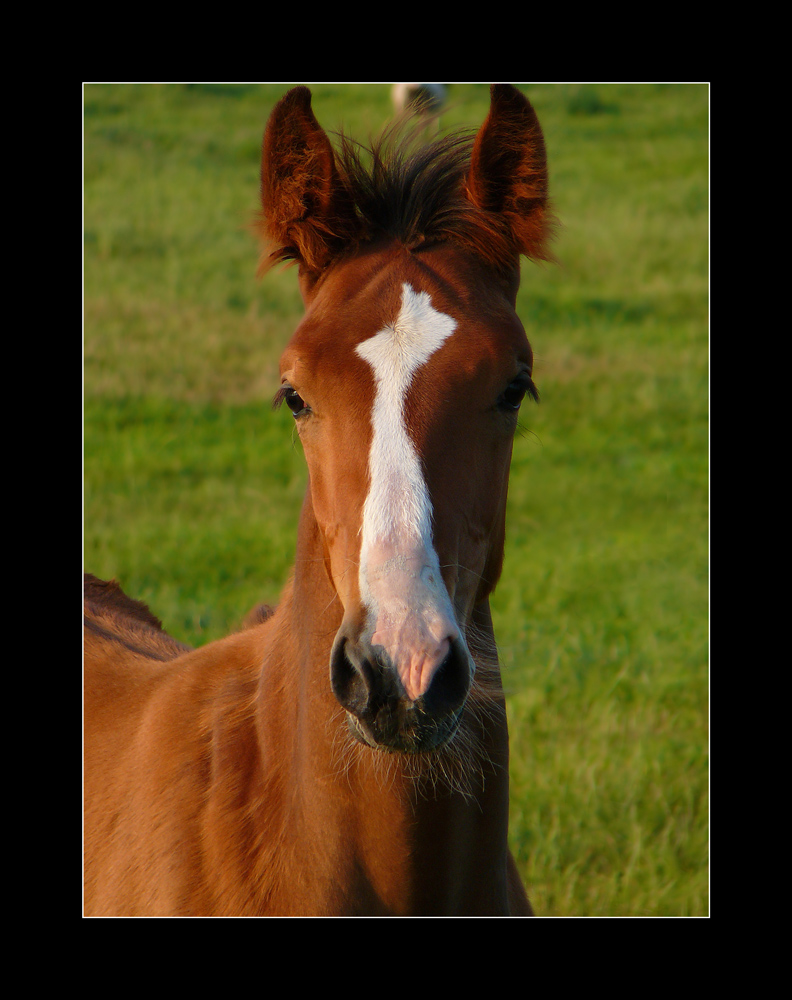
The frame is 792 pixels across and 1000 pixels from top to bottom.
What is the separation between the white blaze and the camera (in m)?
1.78

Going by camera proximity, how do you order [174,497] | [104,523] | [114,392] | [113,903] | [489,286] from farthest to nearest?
[114,392] < [174,497] < [104,523] < [113,903] < [489,286]

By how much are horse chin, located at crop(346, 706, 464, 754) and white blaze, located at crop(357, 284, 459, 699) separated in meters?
0.10

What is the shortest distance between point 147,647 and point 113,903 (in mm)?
1112

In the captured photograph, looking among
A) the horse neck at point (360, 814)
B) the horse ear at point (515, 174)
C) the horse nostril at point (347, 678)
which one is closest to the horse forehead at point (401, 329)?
the horse ear at point (515, 174)

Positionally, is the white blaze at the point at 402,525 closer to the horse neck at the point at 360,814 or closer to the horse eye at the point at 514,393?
the horse eye at the point at 514,393

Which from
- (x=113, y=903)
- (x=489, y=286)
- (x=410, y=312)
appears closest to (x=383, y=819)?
(x=113, y=903)

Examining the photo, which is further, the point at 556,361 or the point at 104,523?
the point at 556,361

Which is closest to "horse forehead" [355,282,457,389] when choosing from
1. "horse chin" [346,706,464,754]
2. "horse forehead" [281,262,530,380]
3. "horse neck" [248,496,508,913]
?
"horse forehead" [281,262,530,380]

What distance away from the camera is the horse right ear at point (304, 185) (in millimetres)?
2424

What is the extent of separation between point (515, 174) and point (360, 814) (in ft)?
5.54

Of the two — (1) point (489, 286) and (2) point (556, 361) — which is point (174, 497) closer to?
(2) point (556, 361)

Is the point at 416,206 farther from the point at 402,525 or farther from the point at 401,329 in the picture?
the point at 402,525

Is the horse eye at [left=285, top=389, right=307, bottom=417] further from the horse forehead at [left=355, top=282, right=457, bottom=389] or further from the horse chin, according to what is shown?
the horse chin

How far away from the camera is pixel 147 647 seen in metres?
3.50
